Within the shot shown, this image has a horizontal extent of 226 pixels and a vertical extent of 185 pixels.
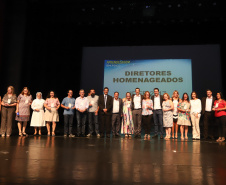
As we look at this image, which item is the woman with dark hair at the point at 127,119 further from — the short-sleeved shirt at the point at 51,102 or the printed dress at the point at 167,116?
the short-sleeved shirt at the point at 51,102

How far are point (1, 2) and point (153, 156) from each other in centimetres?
661

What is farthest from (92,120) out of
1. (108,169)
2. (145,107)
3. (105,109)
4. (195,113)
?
(108,169)

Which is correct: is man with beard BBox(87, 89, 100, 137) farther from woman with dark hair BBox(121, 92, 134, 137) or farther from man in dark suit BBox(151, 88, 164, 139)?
man in dark suit BBox(151, 88, 164, 139)

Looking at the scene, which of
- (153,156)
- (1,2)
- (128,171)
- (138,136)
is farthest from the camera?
(1,2)

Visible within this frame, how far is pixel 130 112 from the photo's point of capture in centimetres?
579

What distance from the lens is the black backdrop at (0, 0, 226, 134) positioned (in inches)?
277

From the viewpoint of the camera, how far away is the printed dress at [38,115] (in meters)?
5.73

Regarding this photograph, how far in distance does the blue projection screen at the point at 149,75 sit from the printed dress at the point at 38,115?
10.6 feet

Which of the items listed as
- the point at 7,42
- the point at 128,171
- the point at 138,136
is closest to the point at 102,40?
the point at 7,42

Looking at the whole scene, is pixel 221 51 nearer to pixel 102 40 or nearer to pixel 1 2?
pixel 102 40

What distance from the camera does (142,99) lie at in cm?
558

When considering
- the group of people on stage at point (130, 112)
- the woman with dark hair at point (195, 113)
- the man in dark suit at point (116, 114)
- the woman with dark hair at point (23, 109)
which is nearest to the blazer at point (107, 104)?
the group of people on stage at point (130, 112)

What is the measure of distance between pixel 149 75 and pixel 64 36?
3815 millimetres

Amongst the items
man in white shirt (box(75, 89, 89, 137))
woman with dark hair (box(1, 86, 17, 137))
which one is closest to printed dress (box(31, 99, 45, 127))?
woman with dark hair (box(1, 86, 17, 137))
